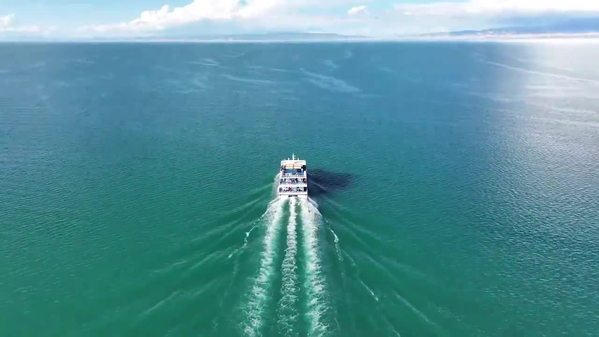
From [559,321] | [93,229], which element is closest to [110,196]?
[93,229]

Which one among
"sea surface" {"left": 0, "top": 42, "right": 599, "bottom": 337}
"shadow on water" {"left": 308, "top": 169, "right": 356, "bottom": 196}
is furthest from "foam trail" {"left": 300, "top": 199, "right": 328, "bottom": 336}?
"shadow on water" {"left": 308, "top": 169, "right": 356, "bottom": 196}

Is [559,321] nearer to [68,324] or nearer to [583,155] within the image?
[68,324]

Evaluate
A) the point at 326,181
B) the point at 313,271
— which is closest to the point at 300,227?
the point at 313,271

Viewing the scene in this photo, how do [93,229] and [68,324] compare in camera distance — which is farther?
[93,229]

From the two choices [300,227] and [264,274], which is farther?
[300,227]

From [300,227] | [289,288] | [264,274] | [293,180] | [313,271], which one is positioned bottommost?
[289,288]

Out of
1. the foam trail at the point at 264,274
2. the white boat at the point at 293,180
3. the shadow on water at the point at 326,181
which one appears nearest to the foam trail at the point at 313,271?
the white boat at the point at 293,180

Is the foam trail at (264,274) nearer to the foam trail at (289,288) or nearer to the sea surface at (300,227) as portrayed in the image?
the sea surface at (300,227)

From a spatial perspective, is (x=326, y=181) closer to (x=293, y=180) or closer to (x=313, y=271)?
(x=293, y=180)
